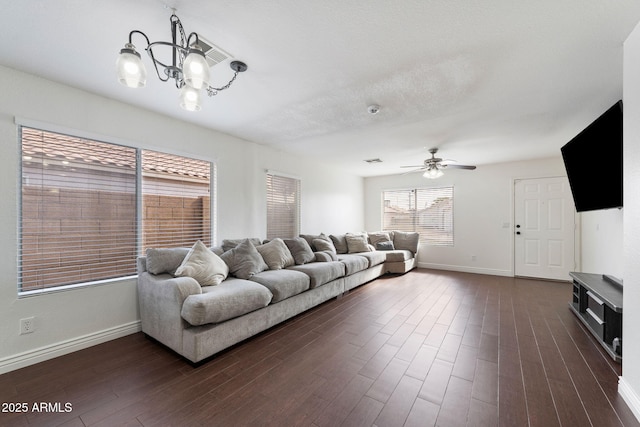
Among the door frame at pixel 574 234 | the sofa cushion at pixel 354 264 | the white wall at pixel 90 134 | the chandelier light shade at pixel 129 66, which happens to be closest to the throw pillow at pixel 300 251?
the sofa cushion at pixel 354 264

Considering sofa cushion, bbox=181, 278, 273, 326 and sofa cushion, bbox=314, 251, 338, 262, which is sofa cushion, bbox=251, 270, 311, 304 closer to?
sofa cushion, bbox=181, 278, 273, 326

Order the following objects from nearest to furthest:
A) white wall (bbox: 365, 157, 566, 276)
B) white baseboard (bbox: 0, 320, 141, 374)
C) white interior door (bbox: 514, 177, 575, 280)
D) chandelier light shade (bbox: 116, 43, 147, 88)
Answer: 1. chandelier light shade (bbox: 116, 43, 147, 88)
2. white baseboard (bbox: 0, 320, 141, 374)
3. white interior door (bbox: 514, 177, 575, 280)
4. white wall (bbox: 365, 157, 566, 276)

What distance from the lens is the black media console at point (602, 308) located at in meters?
2.28

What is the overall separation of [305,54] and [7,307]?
10.3 feet

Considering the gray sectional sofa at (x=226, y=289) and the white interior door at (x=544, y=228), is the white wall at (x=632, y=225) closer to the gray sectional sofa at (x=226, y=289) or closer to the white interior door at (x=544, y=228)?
the gray sectional sofa at (x=226, y=289)

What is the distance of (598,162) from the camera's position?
2.51 m

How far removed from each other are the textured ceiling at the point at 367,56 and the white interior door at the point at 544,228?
2.05 metres

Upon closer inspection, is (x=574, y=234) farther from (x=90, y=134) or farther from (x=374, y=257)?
(x=90, y=134)

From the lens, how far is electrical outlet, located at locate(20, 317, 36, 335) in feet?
7.23

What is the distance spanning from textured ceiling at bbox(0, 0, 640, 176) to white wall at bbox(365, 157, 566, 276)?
2.04 meters

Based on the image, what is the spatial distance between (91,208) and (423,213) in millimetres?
6309

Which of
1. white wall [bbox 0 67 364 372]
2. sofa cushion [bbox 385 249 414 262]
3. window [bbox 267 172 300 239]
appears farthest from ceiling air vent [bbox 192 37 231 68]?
sofa cushion [bbox 385 249 414 262]

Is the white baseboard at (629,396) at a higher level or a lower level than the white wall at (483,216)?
lower

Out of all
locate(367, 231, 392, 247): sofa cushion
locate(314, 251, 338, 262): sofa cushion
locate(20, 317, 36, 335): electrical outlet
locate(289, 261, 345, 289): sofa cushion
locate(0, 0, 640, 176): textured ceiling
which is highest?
locate(0, 0, 640, 176): textured ceiling
